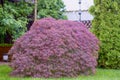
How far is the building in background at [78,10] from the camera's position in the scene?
58.6ft

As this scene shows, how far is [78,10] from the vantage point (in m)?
18.3

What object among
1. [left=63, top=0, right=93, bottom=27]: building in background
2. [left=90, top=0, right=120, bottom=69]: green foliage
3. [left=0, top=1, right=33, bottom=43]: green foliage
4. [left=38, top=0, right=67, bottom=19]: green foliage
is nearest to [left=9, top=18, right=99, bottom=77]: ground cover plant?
[left=90, top=0, right=120, bottom=69]: green foliage

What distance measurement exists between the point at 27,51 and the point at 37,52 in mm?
325

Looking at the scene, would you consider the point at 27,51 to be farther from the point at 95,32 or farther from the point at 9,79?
the point at 95,32

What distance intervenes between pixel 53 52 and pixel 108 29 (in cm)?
300

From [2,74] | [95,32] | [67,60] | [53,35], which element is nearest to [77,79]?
[67,60]

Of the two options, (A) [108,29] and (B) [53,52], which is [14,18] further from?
(B) [53,52]

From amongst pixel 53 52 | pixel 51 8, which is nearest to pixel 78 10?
pixel 51 8

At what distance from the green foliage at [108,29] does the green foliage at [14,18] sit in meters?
2.95

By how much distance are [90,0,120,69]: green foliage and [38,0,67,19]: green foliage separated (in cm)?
335

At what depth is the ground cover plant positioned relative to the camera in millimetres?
9703

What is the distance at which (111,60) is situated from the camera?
11.8 meters

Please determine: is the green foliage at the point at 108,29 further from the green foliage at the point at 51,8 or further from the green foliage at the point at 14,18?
the green foliage at the point at 51,8

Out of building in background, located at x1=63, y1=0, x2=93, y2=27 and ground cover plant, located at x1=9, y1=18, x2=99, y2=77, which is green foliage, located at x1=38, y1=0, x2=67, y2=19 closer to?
building in background, located at x1=63, y1=0, x2=93, y2=27
